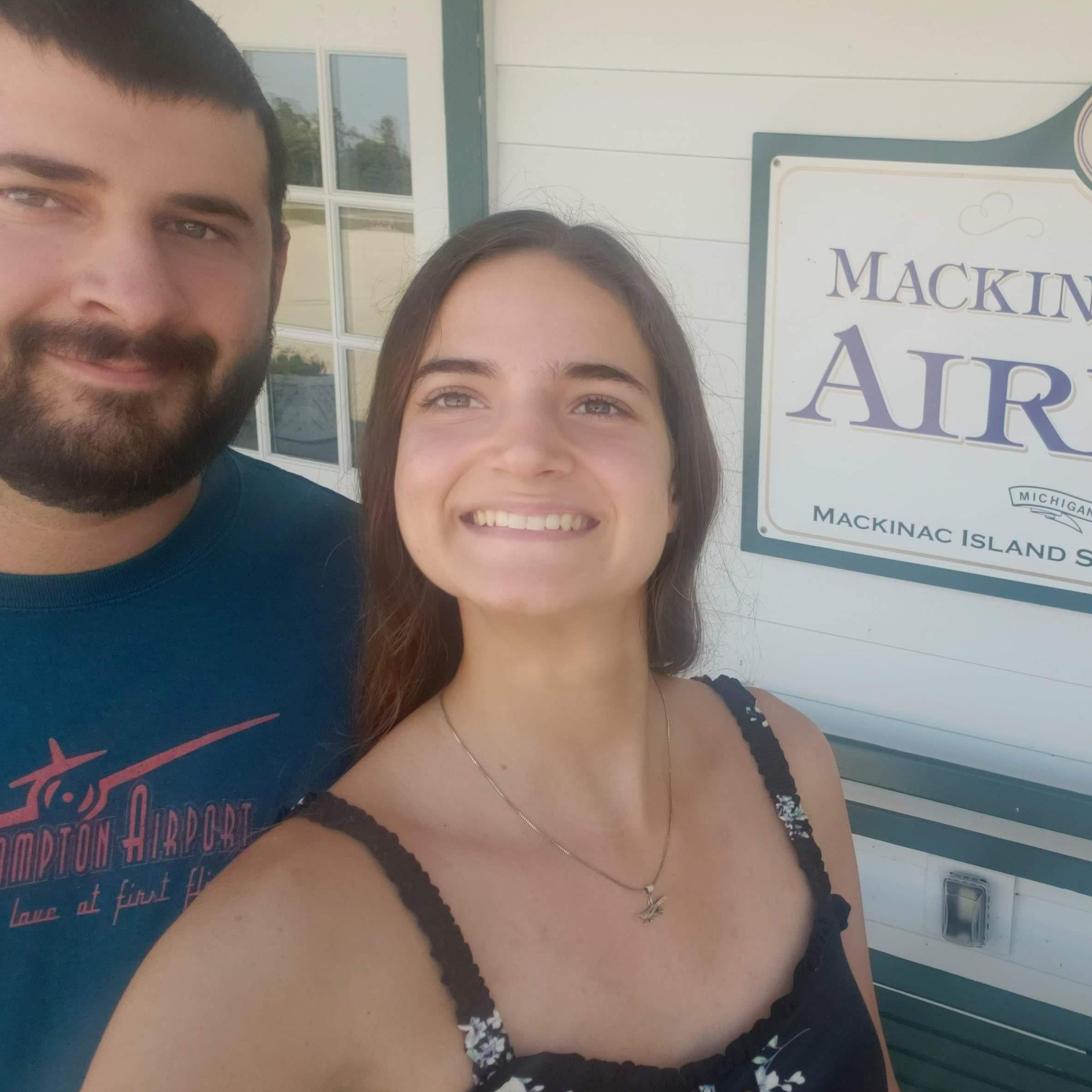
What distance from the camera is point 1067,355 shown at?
2145mm

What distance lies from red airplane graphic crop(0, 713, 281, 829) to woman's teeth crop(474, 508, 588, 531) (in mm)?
503

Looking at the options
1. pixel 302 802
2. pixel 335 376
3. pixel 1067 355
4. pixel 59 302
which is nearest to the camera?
pixel 302 802

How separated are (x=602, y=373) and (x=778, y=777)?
2.31 feet

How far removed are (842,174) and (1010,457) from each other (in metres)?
0.71

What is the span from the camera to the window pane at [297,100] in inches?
124

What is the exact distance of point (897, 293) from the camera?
2.29 metres

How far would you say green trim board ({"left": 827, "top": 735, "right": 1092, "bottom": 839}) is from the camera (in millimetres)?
2330

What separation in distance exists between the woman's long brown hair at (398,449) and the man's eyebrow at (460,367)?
0.03m

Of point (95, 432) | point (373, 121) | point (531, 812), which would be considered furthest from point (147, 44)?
point (373, 121)

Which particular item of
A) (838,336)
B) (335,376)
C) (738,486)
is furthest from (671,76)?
(335,376)

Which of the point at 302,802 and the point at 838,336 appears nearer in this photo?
the point at 302,802

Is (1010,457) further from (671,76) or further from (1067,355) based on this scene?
(671,76)

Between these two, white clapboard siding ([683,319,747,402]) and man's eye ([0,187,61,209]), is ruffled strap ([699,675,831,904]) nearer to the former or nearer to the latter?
white clapboard siding ([683,319,747,402])

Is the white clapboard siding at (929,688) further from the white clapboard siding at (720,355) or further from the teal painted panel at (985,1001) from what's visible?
the teal painted panel at (985,1001)
